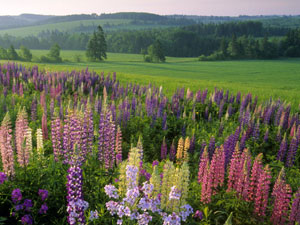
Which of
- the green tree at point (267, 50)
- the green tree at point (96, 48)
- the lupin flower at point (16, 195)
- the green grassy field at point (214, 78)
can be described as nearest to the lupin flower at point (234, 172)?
the lupin flower at point (16, 195)

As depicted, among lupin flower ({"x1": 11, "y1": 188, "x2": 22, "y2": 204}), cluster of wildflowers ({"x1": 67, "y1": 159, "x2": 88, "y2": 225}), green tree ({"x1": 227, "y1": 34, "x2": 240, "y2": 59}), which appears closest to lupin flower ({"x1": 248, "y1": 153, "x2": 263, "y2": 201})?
cluster of wildflowers ({"x1": 67, "y1": 159, "x2": 88, "y2": 225})

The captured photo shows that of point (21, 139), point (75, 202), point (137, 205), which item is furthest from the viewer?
point (21, 139)

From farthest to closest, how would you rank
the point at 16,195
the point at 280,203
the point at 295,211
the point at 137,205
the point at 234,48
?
the point at 234,48 < the point at 280,203 < the point at 295,211 < the point at 16,195 < the point at 137,205

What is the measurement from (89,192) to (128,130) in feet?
16.3

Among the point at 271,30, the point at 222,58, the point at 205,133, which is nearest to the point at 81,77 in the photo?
the point at 205,133

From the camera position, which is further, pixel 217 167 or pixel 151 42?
pixel 151 42

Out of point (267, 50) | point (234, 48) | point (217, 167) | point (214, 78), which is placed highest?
point (234, 48)

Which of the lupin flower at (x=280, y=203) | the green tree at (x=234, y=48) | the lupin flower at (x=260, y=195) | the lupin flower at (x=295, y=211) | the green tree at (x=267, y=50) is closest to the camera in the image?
the lupin flower at (x=295, y=211)

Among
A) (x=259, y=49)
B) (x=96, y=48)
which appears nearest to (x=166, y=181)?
(x=96, y=48)

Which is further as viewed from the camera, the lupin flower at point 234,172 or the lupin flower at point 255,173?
the lupin flower at point 234,172

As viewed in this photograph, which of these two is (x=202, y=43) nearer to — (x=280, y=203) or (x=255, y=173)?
(x=255, y=173)

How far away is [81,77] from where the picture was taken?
17109mm

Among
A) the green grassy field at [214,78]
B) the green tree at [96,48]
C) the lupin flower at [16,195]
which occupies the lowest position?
the green grassy field at [214,78]

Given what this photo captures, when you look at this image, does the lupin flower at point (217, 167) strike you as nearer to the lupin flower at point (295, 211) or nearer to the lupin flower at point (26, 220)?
the lupin flower at point (295, 211)
